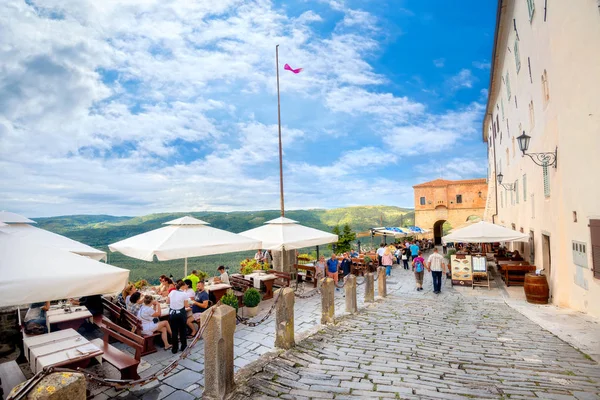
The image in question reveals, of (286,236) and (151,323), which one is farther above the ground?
(286,236)

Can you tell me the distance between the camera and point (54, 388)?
8.48 ft

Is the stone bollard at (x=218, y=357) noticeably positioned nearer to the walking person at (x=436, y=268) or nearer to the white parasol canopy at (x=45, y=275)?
the white parasol canopy at (x=45, y=275)

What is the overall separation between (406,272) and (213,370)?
1649 cm

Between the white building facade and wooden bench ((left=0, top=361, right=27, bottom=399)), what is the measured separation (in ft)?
36.0

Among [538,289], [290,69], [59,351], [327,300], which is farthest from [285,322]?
[290,69]

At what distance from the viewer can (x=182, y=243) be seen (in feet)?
30.1

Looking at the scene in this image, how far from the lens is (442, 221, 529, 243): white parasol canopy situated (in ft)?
42.4

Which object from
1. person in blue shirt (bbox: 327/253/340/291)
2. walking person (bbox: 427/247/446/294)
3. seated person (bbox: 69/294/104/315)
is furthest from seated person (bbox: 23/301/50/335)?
walking person (bbox: 427/247/446/294)

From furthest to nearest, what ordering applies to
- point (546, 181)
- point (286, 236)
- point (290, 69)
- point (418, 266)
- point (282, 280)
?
point (290, 69) → point (418, 266) → point (282, 280) → point (286, 236) → point (546, 181)

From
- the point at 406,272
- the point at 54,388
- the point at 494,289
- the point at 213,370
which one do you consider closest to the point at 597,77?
the point at 494,289

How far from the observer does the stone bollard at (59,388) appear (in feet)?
8.31

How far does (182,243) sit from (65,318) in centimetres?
308

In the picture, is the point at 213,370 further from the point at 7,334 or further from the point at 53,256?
the point at 7,334

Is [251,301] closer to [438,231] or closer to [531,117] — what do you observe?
[531,117]
